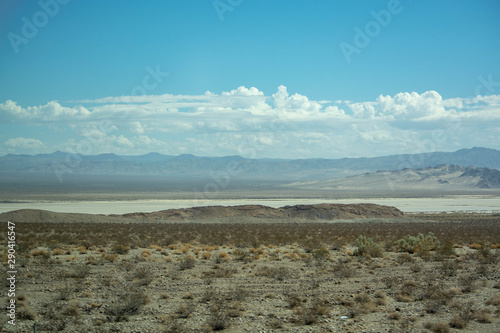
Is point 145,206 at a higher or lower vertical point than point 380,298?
lower

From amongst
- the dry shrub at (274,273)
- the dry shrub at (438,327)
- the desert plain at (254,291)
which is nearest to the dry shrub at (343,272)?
the desert plain at (254,291)

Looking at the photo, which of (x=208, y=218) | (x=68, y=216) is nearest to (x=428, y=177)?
(x=208, y=218)

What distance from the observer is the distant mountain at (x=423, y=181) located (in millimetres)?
176000

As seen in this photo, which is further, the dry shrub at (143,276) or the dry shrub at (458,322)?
A: the dry shrub at (143,276)

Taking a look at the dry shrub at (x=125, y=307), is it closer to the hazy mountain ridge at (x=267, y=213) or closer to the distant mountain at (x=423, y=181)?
the hazy mountain ridge at (x=267, y=213)

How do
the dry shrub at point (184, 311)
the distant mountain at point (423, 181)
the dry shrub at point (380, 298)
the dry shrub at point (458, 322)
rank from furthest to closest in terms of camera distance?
the distant mountain at point (423, 181), the dry shrub at point (380, 298), the dry shrub at point (184, 311), the dry shrub at point (458, 322)

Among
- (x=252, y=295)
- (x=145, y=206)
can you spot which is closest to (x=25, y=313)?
(x=252, y=295)

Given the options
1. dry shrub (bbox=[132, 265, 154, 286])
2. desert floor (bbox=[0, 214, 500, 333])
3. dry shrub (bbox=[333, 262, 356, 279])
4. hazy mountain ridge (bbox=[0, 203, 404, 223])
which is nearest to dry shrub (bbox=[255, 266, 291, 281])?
desert floor (bbox=[0, 214, 500, 333])

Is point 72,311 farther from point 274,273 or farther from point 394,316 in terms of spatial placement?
point 394,316

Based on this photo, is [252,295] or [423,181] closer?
[252,295]

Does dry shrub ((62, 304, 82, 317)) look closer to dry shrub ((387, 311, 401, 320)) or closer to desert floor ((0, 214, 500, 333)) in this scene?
desert floor ((0, 214, 500, 333))

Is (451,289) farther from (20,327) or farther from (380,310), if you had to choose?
(20,327)

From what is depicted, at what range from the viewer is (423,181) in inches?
7190

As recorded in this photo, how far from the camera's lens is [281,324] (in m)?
9.80
